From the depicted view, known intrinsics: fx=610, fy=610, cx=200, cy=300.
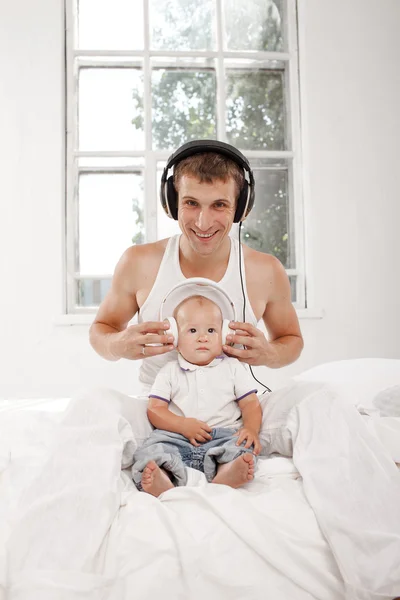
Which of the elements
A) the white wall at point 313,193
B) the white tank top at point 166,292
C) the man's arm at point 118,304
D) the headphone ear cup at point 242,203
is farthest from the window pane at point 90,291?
the headphone ear cup at point 242,203

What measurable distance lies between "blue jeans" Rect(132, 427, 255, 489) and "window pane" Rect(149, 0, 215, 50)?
2.75 meters

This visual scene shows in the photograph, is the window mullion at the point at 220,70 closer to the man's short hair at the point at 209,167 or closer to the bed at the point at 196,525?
the man's short hair at the point at 209,167

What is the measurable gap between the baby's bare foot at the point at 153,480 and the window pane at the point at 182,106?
256 centimetres

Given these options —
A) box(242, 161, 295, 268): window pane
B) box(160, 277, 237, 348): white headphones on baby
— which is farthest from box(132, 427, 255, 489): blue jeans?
box(242, 161, 295, 268): window pane

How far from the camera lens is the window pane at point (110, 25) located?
343 centimetres

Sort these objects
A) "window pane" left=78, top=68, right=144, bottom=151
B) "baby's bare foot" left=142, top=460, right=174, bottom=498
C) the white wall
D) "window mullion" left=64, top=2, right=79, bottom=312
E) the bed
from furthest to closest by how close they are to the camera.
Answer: "window pane" left=78, top=68, right=144, bottom=151, "window mullion" left=64, top=2, right=79, bottom=312, the white wall, "baby's bare foot" left=142, top=460, right=174, bottom=498, the bed

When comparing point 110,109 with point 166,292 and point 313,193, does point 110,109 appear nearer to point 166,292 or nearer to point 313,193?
point 313,193

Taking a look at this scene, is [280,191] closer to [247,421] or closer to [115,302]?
[115,302]

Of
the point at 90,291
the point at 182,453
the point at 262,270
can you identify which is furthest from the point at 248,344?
the point at 90,291

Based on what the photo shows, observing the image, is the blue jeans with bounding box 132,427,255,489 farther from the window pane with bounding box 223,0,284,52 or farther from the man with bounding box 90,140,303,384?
the window pane with bounding box 223,0,284,52

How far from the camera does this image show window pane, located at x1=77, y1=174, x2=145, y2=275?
11.2 feet

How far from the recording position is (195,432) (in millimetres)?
1300

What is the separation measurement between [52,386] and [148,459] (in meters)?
2.11

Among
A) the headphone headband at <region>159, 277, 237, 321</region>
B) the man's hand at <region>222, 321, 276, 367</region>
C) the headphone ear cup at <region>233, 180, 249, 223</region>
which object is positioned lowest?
the man's hand at <region>222, 321, 276, 367</region>
